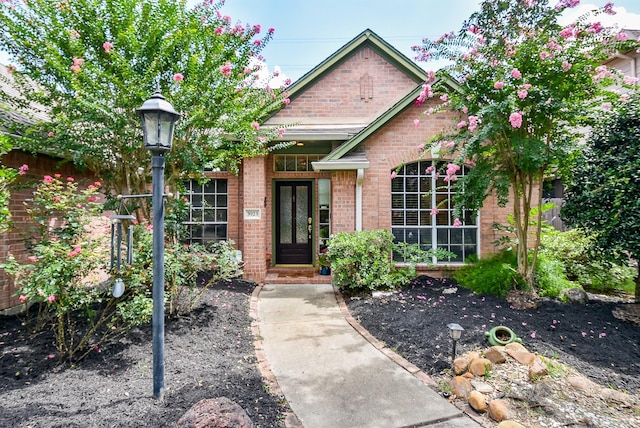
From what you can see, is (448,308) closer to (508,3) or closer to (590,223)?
(590,223)

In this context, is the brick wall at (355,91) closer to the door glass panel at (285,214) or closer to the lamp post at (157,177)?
the door glass panel at (285,214)

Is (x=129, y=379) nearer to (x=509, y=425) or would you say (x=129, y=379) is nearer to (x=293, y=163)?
(x=509, y=425)

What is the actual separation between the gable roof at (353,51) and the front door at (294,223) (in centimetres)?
298

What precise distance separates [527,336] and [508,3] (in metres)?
5.54

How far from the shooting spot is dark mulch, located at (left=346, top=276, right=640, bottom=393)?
3.82 metres

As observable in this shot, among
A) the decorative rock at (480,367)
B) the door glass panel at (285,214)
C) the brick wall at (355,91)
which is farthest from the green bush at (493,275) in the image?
the brick wall at (355,91)

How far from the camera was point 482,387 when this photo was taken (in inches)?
129

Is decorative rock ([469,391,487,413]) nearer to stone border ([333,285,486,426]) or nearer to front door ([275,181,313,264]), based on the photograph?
stone border ([333,285,486,426])

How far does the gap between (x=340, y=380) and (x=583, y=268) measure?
6.39 meters

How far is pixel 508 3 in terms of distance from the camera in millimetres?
5785

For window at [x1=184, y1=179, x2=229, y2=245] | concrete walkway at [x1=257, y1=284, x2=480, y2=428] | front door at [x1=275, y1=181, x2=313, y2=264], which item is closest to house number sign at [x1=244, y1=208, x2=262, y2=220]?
window at [x1=184, y1=179, x2=229, y2=245]

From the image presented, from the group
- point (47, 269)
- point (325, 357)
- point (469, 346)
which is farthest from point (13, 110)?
point (469, 346)

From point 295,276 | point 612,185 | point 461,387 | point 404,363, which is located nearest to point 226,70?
point 404,363

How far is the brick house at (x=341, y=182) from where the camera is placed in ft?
25.6
